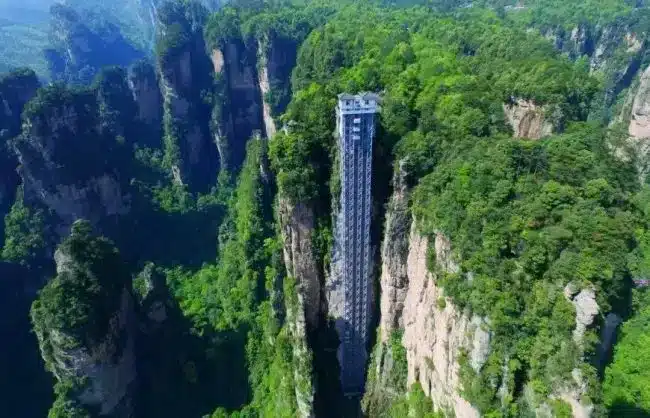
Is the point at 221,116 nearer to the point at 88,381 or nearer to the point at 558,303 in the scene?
the point at 88,381

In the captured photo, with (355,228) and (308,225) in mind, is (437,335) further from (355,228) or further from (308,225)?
(308,225)

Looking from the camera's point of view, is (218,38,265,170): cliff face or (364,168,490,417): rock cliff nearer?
(364,168,490,417): rock cliff

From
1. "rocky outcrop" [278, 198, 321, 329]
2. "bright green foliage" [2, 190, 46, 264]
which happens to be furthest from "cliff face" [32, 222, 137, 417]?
"bright green foliage" [2, 190, 46, 264]

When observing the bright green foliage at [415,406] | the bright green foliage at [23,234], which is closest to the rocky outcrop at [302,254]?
the bright green foliage at [415,406]

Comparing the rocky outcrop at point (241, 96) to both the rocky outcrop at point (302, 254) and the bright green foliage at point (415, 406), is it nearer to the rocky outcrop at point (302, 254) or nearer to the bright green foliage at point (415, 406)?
the rocky outcrop at point (302, 254)

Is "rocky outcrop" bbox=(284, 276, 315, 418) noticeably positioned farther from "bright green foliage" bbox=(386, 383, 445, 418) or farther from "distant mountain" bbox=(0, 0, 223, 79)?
"distant mountain" bbox=(0, 0, 223, 79)

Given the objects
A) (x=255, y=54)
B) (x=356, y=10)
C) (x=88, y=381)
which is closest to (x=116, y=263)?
(x=88, y=381)
